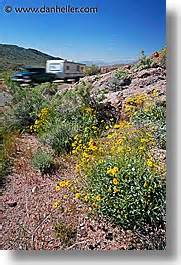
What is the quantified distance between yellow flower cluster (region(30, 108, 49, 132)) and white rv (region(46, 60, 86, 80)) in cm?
20

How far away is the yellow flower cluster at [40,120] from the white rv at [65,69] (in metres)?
0.20

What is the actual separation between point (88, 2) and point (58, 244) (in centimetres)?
114

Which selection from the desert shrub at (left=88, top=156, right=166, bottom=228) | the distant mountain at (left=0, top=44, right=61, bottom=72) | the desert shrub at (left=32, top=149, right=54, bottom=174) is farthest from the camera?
the desert shrub at (left=32, top=149, right=54, bottom=174)

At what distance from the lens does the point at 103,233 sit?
9.20 ft

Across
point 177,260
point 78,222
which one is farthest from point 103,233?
point 177,260

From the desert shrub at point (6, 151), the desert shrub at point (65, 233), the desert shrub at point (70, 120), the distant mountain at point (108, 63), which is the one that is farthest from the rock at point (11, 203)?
the distant mountain at point (108, 63)

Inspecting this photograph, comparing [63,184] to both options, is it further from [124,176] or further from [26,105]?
[26,105]

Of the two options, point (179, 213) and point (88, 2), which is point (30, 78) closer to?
point (88, 2)

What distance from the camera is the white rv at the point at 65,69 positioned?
9.41ft

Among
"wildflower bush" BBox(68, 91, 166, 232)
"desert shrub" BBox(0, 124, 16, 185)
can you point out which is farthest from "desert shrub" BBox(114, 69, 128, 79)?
"desert shrub" BBox(0, 124, 16, 185)

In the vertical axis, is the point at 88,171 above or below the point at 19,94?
below

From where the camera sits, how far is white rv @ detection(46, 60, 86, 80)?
2.87 meters

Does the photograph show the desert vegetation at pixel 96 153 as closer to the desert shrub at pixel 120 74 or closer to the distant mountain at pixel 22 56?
the desert shrub at pixel 120 74

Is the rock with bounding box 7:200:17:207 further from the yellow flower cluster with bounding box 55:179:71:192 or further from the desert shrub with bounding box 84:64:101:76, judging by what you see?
the desert shrub with bounding box 84:64:101:76
